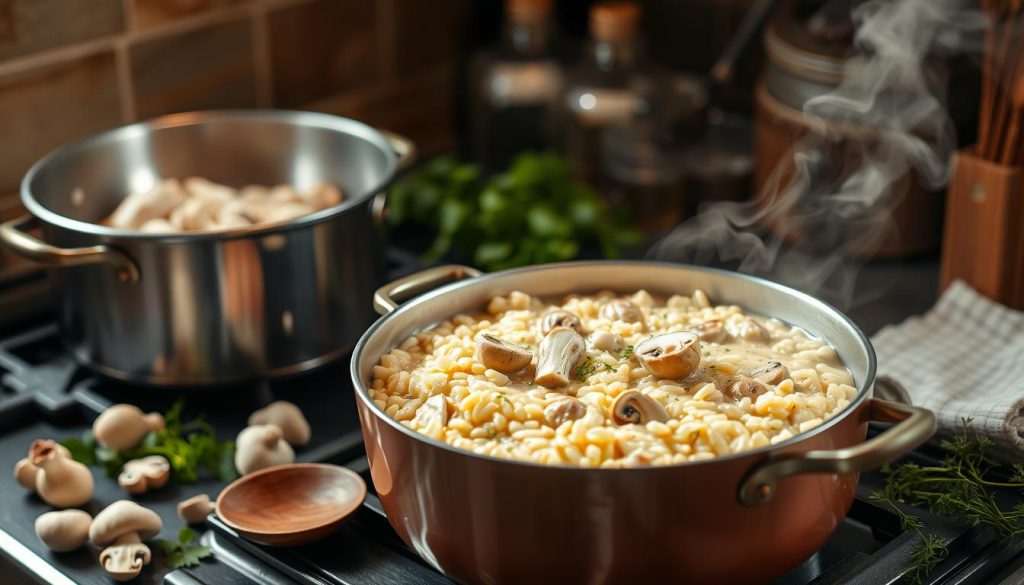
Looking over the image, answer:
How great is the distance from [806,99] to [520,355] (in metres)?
0.72

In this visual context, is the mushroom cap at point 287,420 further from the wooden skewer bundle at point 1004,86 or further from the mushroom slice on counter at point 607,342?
the wooden skewer bundle at point 1004,86

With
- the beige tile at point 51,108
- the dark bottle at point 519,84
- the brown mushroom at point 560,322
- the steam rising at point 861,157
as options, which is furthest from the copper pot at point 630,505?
the dark bottle at point 519,84

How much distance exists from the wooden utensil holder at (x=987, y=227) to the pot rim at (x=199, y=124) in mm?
647

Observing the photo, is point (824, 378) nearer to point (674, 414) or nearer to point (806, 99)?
point (674, 414)

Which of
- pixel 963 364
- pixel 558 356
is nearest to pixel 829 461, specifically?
pixel 558 356

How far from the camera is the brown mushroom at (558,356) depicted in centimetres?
102

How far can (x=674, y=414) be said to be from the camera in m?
0.96

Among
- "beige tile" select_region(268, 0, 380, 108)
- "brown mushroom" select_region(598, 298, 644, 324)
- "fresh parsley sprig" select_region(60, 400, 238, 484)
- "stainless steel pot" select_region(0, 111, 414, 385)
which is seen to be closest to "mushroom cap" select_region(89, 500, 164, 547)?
"fresh parsley sprig" select_region(60, 400, 238, 484)

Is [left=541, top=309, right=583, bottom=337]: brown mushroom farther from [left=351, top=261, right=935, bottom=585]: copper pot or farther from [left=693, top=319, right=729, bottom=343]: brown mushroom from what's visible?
[left=351, top=261, right=935, bottom=585]: copper pot

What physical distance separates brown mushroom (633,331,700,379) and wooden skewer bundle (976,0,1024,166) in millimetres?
575

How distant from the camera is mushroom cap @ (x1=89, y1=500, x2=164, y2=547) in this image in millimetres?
1102

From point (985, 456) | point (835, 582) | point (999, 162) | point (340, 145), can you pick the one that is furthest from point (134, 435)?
point (999, 162)

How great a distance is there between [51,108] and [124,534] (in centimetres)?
70

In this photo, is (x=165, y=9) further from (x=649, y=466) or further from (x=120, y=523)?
(x=649, y=466)
